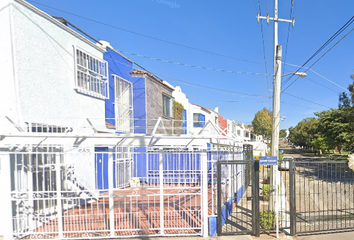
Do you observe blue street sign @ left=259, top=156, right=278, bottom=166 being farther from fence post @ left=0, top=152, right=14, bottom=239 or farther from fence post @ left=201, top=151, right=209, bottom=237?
fence post @ left=0, top=152, right=14, bottom=239

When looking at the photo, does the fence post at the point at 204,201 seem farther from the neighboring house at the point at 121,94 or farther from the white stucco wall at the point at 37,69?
the neighboring house at the point at 121,94

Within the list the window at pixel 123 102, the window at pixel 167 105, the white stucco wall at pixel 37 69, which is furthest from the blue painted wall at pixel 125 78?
the window at pixel 167 105

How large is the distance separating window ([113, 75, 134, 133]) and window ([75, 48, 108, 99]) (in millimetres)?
1285

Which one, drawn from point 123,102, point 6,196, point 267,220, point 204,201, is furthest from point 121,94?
point 267,220

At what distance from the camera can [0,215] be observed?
479 cm

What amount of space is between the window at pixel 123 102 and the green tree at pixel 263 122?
27.6m

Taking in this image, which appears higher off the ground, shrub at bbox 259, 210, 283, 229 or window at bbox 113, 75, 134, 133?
window at bbox 113, 75, 134, 133

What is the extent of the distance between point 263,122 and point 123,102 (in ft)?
93.4

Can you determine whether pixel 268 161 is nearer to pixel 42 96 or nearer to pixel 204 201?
pixel 204 201

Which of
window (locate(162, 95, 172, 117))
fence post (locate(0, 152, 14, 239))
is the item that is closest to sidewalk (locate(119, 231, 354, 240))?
fence post (locate(0, 152, 14, 239))

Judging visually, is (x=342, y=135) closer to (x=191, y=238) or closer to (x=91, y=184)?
(x=191, y=238)

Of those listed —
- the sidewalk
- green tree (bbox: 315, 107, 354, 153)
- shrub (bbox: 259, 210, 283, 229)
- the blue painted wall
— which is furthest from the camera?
green tree (bbox: 315, 107, 354, 153)

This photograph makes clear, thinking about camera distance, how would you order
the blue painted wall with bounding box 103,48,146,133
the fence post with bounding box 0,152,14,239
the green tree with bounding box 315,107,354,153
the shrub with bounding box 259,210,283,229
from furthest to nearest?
the green tree with bounding box 315,107,354,153, the blue painted wall with bounding box 103,48,146,133, the shrub with bounding box 259,210,283,229, the fence post with bounding box 0,152,14,239

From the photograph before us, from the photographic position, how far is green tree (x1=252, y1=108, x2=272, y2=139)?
32.2 meters
